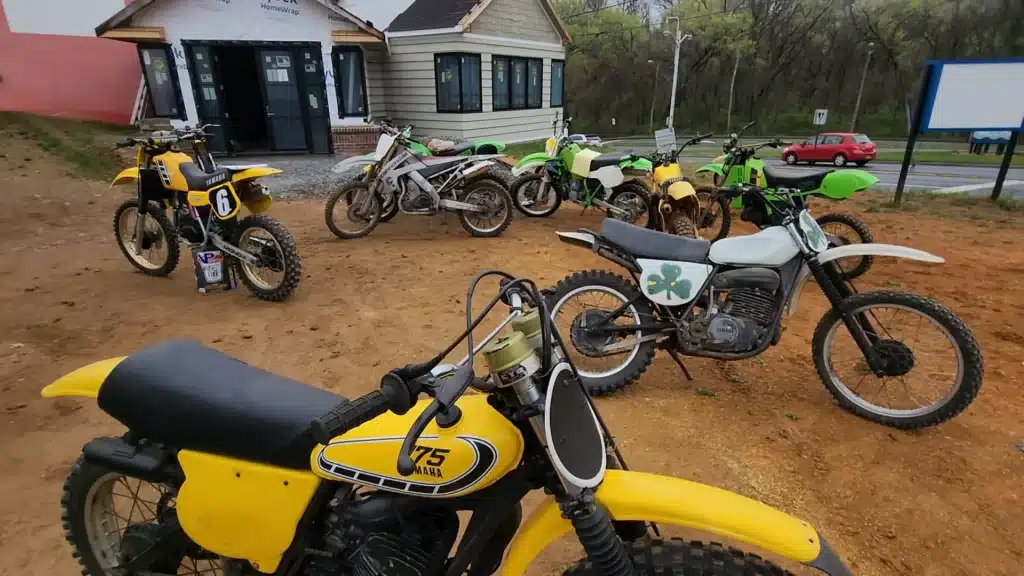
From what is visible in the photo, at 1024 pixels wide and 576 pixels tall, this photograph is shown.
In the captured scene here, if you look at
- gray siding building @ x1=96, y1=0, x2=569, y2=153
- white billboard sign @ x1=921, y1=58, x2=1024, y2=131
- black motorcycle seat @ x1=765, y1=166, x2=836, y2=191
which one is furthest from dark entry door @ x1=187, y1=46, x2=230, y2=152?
white billboard sign @ x1=921, y1=58, x2=1024, y2=131

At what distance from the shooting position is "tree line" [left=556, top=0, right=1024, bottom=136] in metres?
30.7

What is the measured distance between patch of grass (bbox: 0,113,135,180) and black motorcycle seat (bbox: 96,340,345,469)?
405 inches

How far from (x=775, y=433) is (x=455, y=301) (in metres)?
2.77

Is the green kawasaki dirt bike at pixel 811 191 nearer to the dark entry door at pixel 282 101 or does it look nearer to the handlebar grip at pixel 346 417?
the handlebar grip at pixel 346 417

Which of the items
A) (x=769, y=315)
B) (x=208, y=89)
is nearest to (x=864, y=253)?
(x=769, y=315)

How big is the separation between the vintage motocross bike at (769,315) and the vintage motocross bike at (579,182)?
3928 mm

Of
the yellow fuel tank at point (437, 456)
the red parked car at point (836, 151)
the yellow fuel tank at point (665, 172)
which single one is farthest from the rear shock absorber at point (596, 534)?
the red parked car at point (836, 151)

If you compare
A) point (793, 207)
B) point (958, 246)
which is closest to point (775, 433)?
point (793, 207)

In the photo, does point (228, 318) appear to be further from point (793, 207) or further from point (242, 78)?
point (242, 78)

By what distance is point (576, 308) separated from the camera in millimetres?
4082

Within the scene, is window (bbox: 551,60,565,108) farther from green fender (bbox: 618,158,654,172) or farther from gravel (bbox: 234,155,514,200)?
green fender (bbox: 618,158,654,172)

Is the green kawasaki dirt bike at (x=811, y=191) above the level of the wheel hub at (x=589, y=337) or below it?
above

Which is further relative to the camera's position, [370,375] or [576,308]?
[576,308]

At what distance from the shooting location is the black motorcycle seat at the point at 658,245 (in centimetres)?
325
